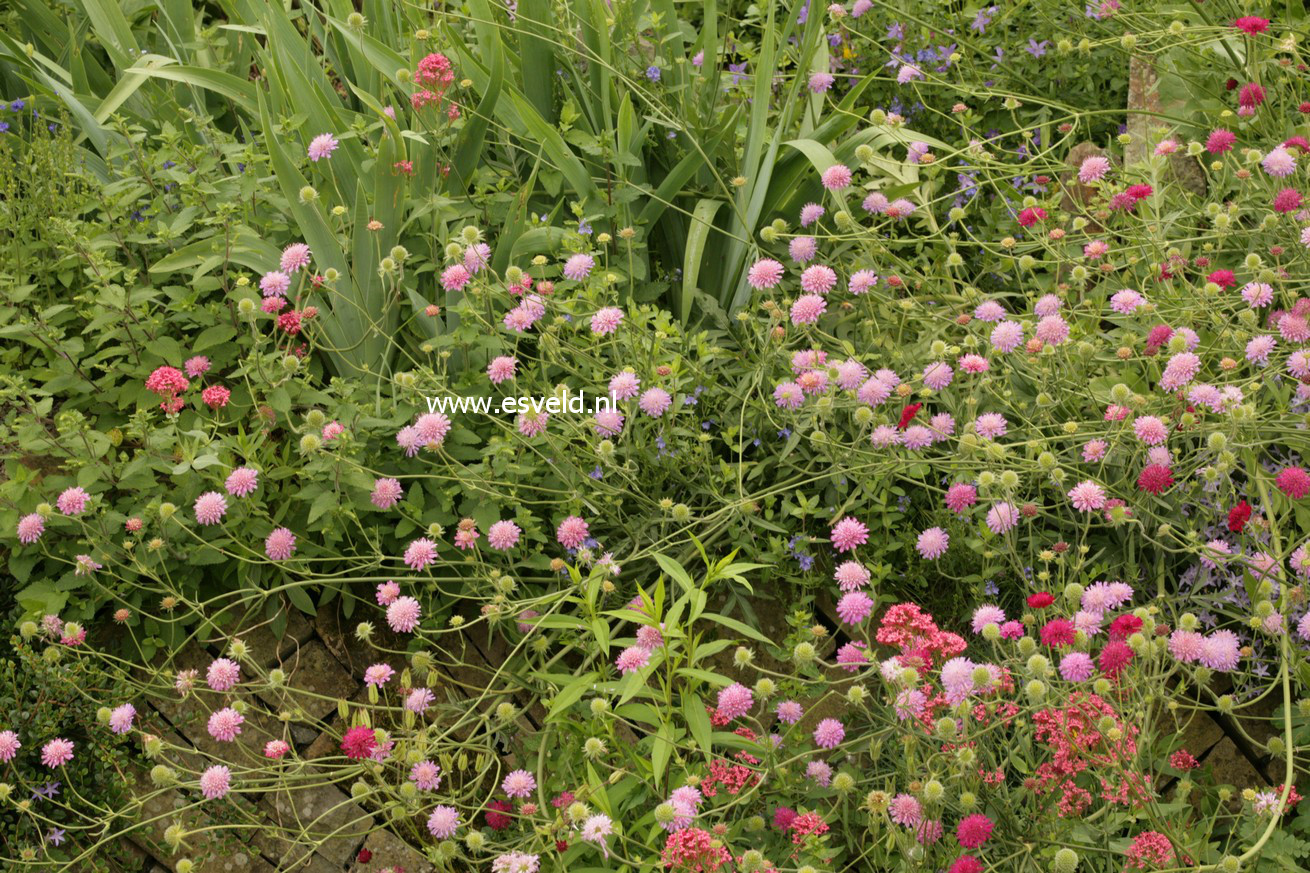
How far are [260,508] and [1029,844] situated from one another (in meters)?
1.53

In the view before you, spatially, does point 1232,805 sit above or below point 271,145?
below

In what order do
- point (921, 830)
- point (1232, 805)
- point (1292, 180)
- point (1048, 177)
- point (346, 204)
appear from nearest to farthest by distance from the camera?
1. point (921, 830)
2. point (1232, 805)
3. point (1292, 180)
4. point (346, 204)
5. point (1048, 177)

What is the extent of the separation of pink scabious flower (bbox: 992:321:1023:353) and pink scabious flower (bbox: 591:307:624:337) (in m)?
0.71

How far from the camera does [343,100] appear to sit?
3.43m

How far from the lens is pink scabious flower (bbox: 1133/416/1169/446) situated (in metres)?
2.12

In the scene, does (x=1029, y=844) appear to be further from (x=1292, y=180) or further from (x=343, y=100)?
(x=343, y=100)

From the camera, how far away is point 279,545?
92.1 inches

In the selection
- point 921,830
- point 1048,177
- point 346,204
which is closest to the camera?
point 921,830

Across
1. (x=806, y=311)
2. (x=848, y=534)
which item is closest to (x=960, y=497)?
(x=848, y=534)

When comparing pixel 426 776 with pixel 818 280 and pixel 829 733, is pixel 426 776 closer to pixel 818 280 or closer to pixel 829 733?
pixel 829 733

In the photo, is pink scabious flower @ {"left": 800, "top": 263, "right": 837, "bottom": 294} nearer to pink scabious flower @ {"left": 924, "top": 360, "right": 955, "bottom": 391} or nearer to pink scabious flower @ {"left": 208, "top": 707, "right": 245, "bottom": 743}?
pink scabious flower @ {"left": 924, "top": 360, "right": 955, "bottom": 391}

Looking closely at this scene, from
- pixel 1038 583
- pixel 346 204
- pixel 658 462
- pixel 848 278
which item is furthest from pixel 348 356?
pixel 1038 583

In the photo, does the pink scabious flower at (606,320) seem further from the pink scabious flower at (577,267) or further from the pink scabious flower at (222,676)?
the pink scabious flower at (222,676)

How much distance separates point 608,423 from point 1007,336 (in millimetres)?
765
